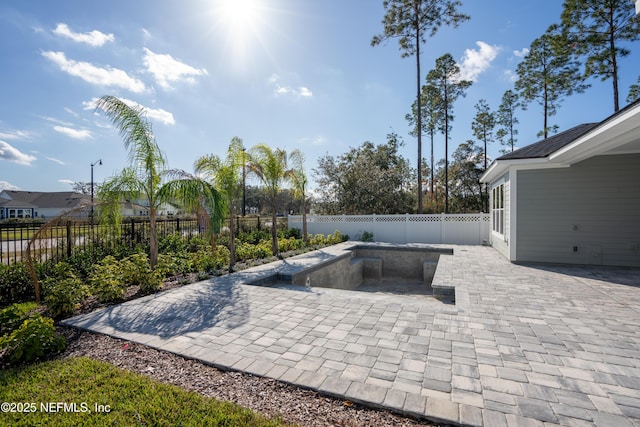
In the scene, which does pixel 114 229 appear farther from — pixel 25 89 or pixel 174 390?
pixel 174 390

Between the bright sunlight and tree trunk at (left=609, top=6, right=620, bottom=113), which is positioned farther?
tree trunk at (left=609, top=6, right=620, bottom=113)

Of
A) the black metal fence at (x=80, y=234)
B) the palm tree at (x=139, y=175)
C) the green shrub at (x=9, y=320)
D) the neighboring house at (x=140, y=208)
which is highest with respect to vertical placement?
the palm tree at (x=139, y=175)

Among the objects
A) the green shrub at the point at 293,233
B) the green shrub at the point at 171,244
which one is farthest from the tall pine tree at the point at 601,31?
the green shrub at the point at 171,244

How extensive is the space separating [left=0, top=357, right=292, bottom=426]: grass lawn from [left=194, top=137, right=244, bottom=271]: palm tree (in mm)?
4621

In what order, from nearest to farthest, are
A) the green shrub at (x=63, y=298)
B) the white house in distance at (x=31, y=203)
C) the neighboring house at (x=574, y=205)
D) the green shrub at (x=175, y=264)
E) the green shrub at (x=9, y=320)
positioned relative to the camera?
the green shrub at (x=9, y=320) < the green shrub at (x=63, y=298) < the green shrub at (x=175, y=264) < the neighboring house at (x=574, y=205) < the white house in distance at (x=31, y=203)

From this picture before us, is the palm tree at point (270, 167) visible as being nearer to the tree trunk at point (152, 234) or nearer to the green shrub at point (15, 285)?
the tree trunk at point (152, 234)

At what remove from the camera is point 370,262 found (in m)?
9.98

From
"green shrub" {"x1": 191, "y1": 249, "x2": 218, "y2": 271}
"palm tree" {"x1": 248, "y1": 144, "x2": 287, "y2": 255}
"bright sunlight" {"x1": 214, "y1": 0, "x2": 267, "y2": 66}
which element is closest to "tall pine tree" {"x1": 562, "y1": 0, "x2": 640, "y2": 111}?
"bright sunlight" {"x1": 214, "y1": 0, "x2": 267, "y2": 66}

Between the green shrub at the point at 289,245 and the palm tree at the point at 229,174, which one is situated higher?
the palm tree at the point at 229,174

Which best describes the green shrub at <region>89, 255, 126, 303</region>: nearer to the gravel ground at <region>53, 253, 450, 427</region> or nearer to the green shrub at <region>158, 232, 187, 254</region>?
the gravel ground at <region>53, 253, 450, 427</region>

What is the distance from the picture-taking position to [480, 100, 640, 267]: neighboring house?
6.38 meters

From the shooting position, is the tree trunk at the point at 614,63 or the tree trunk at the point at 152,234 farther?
the tree trunk at the point at 614,63

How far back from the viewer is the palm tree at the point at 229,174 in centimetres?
715

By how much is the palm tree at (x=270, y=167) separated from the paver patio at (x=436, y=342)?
12.7 feet
